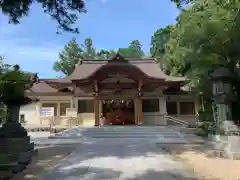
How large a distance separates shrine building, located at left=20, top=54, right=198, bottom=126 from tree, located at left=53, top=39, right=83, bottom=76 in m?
23.2

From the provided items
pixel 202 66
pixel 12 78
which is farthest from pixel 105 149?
pixel 202 66

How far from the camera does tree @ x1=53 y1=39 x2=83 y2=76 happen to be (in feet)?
146

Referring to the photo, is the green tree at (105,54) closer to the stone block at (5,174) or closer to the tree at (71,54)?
the tree at (71,54)

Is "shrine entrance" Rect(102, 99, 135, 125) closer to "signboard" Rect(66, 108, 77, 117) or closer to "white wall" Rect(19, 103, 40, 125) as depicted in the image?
"signboard" Rect(66, 108, 77, 117)

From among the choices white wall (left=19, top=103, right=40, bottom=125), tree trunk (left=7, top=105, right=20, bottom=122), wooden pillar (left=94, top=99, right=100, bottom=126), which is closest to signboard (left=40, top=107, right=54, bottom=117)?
white wall (left=19, top=103, right=40, bottom=125)

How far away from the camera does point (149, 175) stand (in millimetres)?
5422

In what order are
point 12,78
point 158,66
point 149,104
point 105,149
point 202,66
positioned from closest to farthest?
point 12,78
point 105,149
point 202,66
point 149,104
point 158,66

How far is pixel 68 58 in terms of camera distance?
45781mm

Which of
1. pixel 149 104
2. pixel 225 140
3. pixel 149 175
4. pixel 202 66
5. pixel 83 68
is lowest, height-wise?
pixel 149 175

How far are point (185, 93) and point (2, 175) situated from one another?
53.1 ft

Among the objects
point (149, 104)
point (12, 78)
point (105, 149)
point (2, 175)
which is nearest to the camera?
point (2, 175)

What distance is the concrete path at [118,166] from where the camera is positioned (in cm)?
530

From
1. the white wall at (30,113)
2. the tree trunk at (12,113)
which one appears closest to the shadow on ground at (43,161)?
the tree trunk at (12,113)

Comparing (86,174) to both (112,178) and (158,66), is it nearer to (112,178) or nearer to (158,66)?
(112,178)
